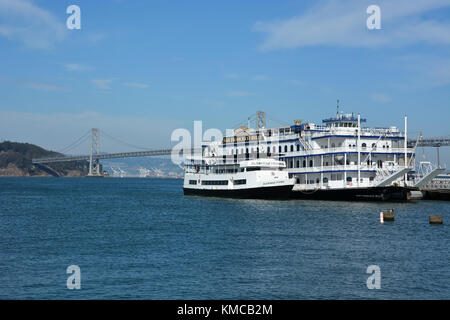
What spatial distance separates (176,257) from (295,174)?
1663 inches

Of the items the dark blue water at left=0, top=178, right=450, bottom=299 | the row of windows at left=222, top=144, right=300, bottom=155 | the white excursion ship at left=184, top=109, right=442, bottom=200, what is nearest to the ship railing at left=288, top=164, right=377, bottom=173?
the white excursion ship at left=184, top=109, right=442, bottom=200

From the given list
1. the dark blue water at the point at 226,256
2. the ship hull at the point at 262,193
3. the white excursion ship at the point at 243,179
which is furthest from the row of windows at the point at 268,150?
the dark blue water at the point at 226,256

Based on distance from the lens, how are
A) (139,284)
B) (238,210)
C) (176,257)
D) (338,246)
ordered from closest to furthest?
1. (139,284)
2. (176,257)
3. (338,246)
4. (238,210)

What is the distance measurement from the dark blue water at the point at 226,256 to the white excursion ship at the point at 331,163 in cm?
1082

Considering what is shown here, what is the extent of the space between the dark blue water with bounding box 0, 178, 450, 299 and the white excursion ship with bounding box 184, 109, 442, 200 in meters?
10.8

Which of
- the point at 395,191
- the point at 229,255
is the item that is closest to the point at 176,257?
the point at 229,255

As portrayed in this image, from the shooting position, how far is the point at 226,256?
27.1m

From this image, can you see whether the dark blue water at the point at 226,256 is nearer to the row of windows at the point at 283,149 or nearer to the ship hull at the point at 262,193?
the ship hull at the point at 262,193

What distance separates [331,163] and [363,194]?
760cm

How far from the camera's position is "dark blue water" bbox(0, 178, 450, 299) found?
67.1ft

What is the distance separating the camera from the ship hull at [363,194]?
2202 inches

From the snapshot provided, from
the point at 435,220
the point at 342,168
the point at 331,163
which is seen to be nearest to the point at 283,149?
the point at 331,163

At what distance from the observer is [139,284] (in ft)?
69.5
